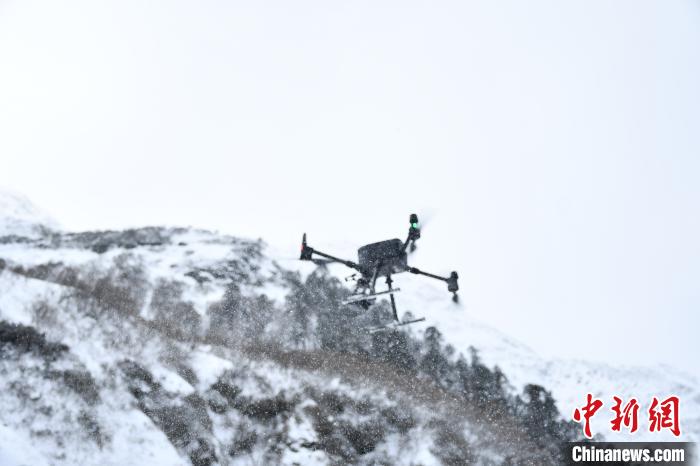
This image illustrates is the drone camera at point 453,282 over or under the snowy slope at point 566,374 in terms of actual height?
over

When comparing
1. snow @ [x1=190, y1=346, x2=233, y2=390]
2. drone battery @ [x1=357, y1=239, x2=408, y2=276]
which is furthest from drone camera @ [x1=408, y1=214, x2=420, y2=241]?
snow @ [x1=190, y1=346, x2=233, y2=390]

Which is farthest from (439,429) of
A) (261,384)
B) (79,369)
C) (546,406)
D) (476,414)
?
(79,369)

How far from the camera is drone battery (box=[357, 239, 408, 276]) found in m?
12.3

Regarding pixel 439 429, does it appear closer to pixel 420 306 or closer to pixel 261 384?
pixel 261 384

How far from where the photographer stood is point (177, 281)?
30281mm

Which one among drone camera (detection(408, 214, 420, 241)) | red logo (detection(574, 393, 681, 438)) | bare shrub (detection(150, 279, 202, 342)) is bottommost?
red logo (detection(574, 393, 681, 438))

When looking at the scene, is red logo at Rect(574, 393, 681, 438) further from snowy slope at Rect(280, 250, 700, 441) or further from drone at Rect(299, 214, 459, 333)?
drone at Rect(299, 214, 459, 333)

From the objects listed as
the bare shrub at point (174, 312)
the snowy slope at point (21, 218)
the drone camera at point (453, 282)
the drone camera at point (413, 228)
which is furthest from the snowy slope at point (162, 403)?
the snowy slope at point (21, 218)

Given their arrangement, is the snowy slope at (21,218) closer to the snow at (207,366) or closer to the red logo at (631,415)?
the snow at (207,366)

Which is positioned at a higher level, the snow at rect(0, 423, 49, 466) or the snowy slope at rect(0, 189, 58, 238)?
the snowy slope at rect(0, 189, 58, 238)

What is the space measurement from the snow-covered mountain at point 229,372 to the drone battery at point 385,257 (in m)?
7.95

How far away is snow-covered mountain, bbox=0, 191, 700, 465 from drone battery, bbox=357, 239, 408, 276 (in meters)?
7.95

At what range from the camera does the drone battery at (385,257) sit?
12.3m

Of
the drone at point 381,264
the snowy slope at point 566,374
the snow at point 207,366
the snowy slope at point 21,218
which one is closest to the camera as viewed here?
the drone at point 381,264
